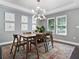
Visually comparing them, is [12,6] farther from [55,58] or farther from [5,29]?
[55,58]

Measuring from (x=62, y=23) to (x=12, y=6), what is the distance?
3454 millimetres

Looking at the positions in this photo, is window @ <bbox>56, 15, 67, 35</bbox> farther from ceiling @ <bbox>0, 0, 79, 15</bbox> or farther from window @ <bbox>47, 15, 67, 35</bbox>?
ceiling @ <bbox>0, 0, 79, 15</bbox>

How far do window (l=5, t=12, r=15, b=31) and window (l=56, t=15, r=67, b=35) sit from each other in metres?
3.14

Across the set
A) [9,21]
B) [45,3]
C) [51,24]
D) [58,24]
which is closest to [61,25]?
[58,24]

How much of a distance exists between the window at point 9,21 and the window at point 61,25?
10.3 feet

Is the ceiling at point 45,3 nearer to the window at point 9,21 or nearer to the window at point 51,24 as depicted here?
the window at point 9,21

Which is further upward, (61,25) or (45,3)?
(45,3)

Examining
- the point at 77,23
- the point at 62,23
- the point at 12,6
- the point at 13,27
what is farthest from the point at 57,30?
the point at 12,6

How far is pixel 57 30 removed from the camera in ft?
18.7

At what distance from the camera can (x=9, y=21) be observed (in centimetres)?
473

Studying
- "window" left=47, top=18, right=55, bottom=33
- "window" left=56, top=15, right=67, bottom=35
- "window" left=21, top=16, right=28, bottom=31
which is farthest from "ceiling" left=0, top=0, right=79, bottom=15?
"window" left=47, top=18, right=55, bottom=33

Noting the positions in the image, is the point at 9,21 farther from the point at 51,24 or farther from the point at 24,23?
the point at 51,24

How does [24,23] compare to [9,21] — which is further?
[24,23]

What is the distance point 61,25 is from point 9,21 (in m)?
3.53
